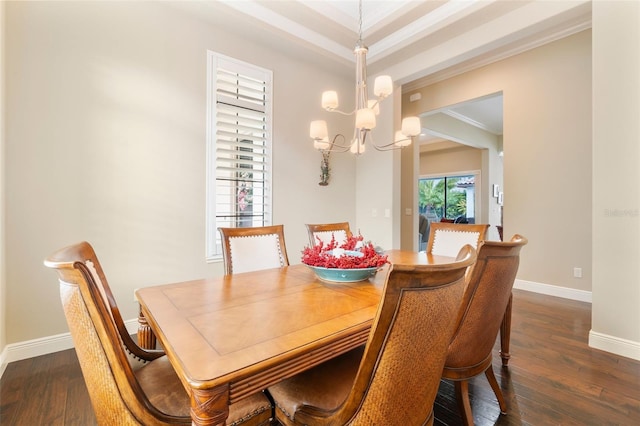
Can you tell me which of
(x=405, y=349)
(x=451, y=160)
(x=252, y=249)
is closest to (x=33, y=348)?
(x=252, y=249)

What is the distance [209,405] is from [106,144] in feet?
8.31

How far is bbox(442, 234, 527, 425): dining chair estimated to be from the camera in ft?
4.05

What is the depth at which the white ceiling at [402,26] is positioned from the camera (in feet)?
9.20

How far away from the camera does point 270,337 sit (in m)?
0.95

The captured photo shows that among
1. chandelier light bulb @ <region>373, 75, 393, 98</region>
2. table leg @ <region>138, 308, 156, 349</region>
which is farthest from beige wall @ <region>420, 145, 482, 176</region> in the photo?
table leg @ <region>138, 308, 156, 349</region>

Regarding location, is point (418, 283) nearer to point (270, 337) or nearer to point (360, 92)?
point (270, 337)

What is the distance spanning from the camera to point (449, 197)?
9.37 meters

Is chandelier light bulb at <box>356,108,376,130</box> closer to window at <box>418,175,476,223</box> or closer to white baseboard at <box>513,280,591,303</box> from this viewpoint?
white baseboard at <box>513,280,591,303</box>

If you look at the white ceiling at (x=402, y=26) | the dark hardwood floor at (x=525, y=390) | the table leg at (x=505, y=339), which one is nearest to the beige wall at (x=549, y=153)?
the white ceiling at (x=402, y=26)

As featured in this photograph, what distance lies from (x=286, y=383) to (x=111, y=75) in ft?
9.18

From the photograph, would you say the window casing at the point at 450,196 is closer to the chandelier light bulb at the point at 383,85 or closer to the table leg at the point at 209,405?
the chandelier light bulb at the point at 383,85

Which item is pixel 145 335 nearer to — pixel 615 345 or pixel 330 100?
pixel 330 100

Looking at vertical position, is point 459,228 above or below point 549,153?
below

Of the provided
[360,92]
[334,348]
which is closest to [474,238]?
[360,92]
